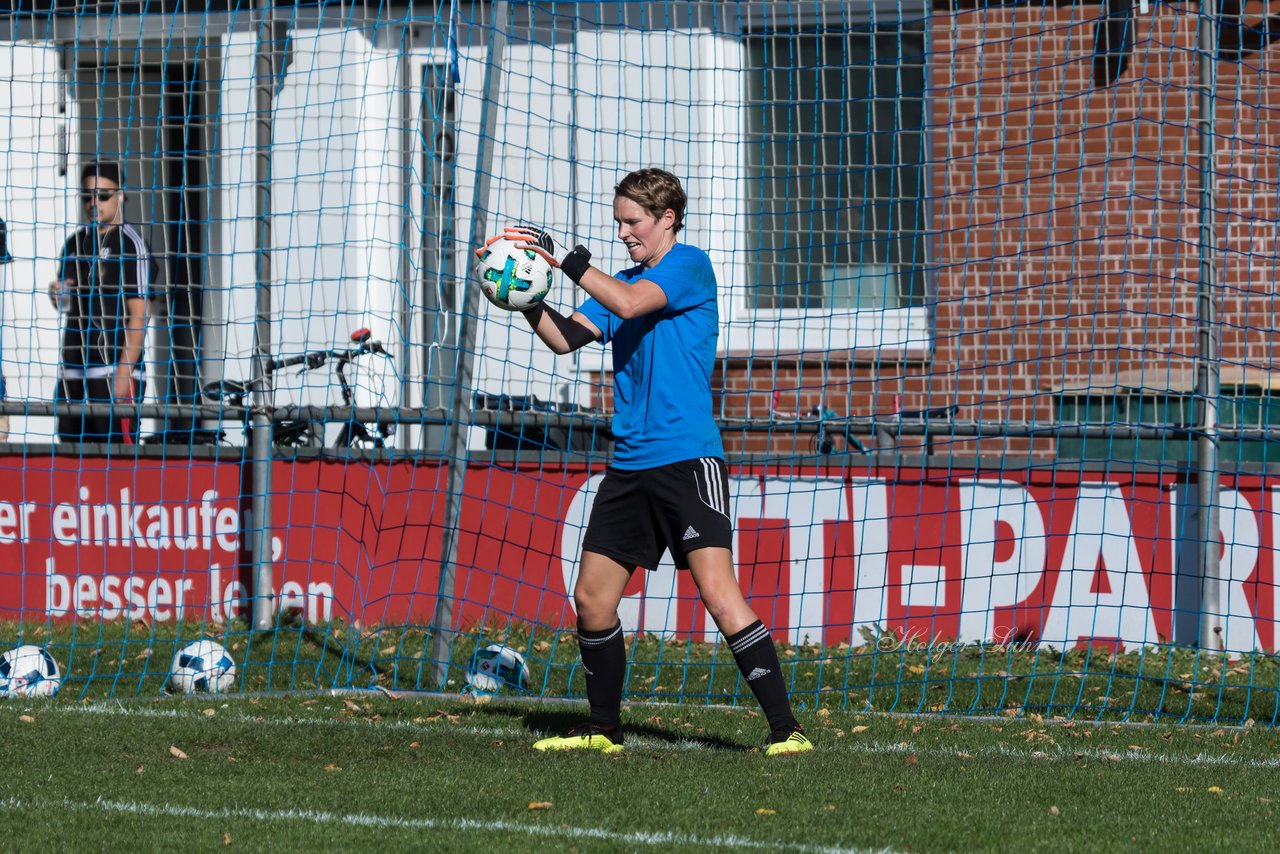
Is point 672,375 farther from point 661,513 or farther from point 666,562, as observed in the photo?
point 666,562

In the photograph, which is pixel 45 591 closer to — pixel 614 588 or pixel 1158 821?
pixel 614 588

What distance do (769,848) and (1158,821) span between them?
1185mm

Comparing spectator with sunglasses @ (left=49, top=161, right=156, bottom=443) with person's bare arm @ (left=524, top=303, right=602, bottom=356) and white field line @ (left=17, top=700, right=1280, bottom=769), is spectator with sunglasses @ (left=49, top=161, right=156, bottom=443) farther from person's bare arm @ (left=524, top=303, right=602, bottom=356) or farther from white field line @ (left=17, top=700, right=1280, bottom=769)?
person's bare arm @ (left=524, top=303, right=602, bottom=356)

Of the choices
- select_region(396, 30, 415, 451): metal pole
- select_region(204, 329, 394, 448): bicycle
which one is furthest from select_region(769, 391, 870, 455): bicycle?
select_region(204, 329, 394, 448): bicycle

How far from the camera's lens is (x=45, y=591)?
867cm

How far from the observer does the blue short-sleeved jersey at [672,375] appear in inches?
213

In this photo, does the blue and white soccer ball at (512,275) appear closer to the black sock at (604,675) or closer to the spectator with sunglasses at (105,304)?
the black sock at (604,675)

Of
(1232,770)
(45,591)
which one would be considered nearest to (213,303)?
(45,591)

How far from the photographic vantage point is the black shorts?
5.38 meters

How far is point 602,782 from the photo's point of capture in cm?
490

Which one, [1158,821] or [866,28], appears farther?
[866,28]

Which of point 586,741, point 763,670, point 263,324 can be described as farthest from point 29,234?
point 763,670

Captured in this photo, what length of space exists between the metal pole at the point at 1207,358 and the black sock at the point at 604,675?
314 centimetres

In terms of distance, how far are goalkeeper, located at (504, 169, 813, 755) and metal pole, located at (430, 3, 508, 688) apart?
1682 millimetres
